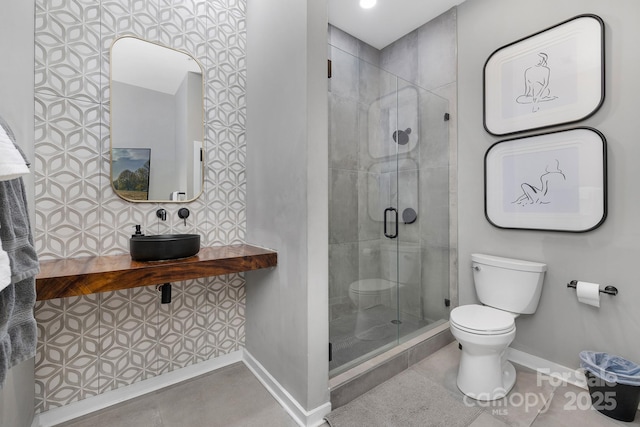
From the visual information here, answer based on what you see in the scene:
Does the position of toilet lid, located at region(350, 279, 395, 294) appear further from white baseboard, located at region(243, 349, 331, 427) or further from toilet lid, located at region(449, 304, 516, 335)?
white baseboard, located at region(243, 349, 331, 427)

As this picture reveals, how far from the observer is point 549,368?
199cm

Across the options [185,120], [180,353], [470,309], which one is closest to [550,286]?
[470,309]

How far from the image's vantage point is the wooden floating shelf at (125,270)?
120cm

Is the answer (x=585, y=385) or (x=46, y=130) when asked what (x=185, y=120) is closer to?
(x=46, y=130)

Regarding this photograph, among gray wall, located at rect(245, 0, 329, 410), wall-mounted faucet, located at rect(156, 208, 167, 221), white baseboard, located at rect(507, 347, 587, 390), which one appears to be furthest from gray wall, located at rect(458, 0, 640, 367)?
wall-mounted faucet, located at rect(156, 208, 167, 221)

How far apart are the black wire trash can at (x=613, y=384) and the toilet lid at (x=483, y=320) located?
0.43m

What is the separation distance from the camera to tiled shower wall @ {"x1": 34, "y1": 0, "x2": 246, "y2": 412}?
58.7 inches

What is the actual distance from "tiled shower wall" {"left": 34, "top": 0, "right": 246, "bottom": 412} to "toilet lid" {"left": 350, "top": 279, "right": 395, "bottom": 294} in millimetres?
941

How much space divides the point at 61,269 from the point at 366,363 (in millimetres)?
1737

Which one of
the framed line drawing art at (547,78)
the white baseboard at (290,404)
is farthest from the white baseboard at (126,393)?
the framed line drawing art at (547,78)

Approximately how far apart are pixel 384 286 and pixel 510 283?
901 millimetres

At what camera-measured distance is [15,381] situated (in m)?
1.20

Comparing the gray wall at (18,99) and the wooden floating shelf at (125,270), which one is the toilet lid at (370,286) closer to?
the wooden floating shelf at (125,270)

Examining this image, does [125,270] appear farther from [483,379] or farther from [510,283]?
[510,283]
